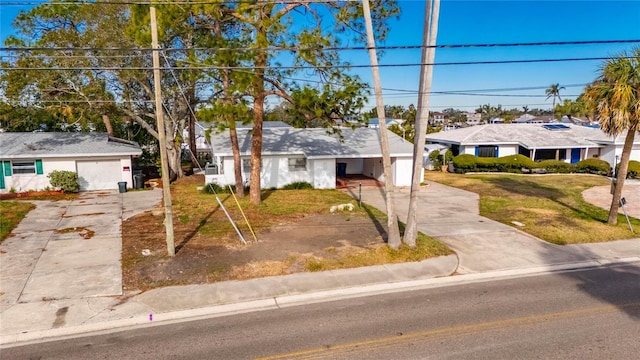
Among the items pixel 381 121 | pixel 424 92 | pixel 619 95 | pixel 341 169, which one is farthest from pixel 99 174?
pixel 619 95

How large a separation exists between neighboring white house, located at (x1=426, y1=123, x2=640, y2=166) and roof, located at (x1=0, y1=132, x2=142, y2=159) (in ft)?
89.0

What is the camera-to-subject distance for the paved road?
279 inches

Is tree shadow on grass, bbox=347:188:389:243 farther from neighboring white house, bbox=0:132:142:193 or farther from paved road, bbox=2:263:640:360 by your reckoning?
neighboring white house, bbox=0:132:142:193

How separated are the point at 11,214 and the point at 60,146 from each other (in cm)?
905

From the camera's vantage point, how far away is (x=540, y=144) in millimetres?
35469

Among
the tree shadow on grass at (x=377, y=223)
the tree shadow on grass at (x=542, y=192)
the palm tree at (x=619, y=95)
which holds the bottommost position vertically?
the tree shadow on grass at (x=377, y=223)

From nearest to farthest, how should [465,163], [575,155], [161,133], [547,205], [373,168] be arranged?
[161,133], [547,205], [373,168], [465,163], [575,155]

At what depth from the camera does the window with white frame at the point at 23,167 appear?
23.6m

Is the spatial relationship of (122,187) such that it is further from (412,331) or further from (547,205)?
(547,205)

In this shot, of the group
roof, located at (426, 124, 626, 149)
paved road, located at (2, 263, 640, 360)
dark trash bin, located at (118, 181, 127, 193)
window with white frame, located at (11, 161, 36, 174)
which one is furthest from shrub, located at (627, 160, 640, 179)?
window with white frame, located at (11, 161, 36, 174)

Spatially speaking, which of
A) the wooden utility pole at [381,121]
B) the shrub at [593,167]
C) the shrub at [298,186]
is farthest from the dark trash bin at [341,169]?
the shrub at [593,167]

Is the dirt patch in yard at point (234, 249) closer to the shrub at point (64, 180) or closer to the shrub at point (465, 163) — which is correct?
the shrub at point (64, 180)

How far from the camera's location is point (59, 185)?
23.9 m

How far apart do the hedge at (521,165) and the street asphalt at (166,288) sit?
58.8 feet
